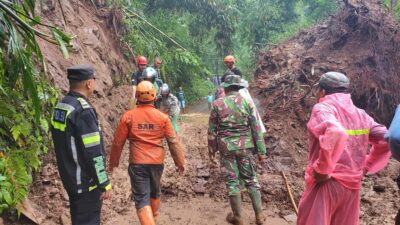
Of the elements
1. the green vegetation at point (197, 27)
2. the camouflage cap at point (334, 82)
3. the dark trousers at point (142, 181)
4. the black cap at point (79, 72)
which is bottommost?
the dark trousers at point (142, 181)

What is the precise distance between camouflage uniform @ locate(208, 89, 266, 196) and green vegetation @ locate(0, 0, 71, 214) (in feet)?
7.25

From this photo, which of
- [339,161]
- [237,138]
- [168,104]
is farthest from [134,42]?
[339,161]

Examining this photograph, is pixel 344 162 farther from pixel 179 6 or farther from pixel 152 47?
pixel 179 6

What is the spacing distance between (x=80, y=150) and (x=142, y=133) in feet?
3.41

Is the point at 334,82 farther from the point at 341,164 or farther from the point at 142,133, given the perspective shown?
the point at 142,133

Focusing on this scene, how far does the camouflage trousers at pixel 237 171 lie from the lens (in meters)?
4.89

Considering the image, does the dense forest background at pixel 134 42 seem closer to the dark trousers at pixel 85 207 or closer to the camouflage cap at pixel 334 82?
the dark trousers at pixel 85 207

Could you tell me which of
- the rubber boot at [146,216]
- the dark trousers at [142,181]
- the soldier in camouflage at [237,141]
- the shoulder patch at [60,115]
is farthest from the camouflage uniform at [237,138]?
the shoulder patch at [60,115]

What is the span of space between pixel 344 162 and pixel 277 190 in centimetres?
298

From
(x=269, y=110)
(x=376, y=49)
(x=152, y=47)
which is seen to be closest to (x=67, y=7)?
(x=152, y=47)

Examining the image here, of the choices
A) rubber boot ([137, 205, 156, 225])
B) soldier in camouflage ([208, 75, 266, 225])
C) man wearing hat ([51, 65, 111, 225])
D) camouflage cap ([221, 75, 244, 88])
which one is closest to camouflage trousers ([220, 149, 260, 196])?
soldier in camouflage ([208, 75, 266, 225])

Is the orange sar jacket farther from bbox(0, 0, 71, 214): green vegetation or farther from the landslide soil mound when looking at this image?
the landslide soil mound

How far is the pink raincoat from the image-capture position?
3141 mm

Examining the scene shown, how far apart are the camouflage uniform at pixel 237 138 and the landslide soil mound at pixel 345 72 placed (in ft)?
5.60
